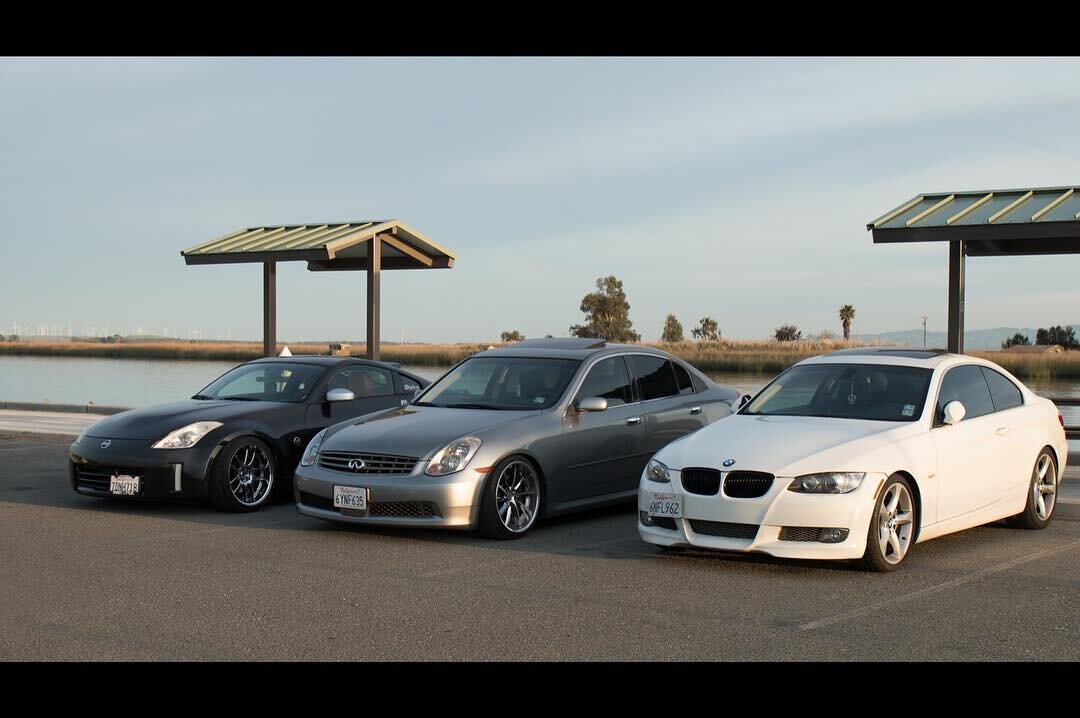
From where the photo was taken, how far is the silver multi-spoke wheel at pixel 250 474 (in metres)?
11.0

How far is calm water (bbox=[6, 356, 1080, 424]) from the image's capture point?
27344 mm

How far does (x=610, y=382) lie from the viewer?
10.9 metres

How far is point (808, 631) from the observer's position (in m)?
6.38

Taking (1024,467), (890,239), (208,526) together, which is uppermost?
(890,239)

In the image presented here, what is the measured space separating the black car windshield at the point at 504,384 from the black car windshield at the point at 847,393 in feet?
Result: 5.95

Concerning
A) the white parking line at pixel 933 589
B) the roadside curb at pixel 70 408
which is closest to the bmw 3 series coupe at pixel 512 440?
the white parking line at pixel 933 589

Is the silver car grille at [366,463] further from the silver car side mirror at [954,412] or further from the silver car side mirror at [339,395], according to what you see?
the silver car side mirror at [954,412]

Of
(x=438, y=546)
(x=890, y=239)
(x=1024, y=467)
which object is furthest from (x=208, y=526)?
(x=890, y=239)

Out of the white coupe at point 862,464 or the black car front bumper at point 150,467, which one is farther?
the black car front bumper at point 150,467
